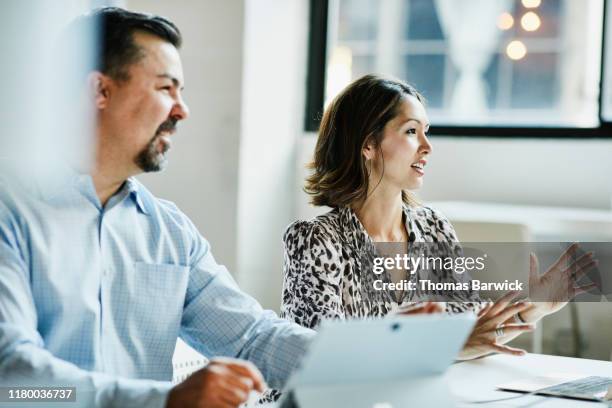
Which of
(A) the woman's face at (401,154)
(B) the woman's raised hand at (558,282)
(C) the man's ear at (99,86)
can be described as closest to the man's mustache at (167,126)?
(C) the man's ear at (99,86)

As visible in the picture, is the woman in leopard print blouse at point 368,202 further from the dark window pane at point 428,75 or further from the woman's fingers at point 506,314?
the dark window pane at point 428,75

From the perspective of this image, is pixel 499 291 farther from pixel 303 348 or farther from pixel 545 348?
pixel 303 348

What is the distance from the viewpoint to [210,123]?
141 inches

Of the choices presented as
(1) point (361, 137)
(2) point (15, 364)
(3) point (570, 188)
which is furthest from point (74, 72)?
(3) point (570, 188)

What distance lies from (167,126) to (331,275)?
56 centimetres

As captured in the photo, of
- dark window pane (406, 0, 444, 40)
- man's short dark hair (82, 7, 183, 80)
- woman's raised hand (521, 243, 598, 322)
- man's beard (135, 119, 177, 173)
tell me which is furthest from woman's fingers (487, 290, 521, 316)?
dark window pane (406, 0, 444, 40)

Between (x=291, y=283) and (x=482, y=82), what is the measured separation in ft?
7.44

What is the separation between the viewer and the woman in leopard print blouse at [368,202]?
188 centimetres

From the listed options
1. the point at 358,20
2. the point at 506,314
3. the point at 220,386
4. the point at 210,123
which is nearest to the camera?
→ the point at 220,386

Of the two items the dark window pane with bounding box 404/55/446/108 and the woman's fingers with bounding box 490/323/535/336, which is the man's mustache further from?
the dark window pane with bounding box 404/55/446/108

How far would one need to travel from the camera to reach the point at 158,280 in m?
1.48

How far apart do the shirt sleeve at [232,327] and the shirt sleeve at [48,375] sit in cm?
36

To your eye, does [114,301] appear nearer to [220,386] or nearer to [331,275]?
[220,386]

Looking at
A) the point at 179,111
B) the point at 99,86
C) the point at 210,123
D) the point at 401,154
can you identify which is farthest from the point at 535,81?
the point at 99,86
